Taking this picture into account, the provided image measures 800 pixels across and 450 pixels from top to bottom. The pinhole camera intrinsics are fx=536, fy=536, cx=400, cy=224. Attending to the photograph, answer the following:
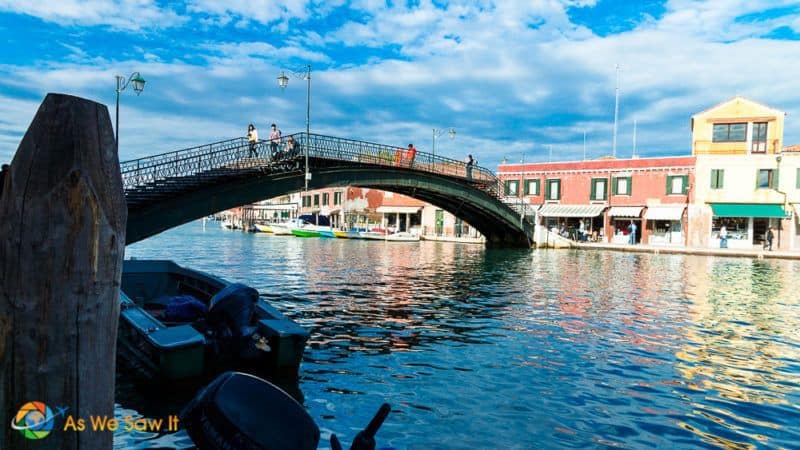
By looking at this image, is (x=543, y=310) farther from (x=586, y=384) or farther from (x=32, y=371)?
(x=32, y=371)

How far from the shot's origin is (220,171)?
2108 centimetres

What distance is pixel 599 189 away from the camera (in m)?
46.6

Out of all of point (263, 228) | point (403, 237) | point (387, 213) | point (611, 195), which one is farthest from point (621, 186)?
point (263, 228)

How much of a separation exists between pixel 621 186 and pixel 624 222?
10.4 feet

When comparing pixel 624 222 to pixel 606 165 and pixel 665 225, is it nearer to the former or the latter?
pixel 665 225

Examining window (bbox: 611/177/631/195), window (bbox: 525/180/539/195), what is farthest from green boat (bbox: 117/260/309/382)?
window (bbox: 525/180/539/195)

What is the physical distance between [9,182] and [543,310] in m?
13.8

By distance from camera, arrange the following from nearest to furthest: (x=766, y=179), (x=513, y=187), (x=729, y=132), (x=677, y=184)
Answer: (x=766, y=179) < (x=729, y=132) < (x=677, y=184) < (x=513, y=187)

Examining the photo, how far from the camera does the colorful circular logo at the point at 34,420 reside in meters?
2.46

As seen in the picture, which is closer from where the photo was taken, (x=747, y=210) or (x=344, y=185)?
(x=344, y=185)

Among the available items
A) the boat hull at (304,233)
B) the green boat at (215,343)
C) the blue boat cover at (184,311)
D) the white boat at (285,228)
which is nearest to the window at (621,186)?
the boat hull at (304,233)

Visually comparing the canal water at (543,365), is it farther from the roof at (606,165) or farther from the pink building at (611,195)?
the roof at (606,165)

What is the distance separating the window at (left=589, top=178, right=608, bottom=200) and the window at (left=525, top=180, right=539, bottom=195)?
524 centimetres

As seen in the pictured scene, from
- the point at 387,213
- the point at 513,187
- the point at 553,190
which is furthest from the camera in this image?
the point at 387,213
